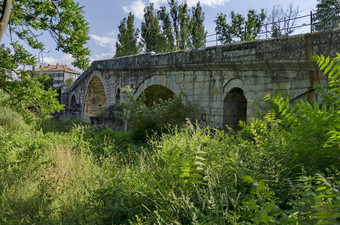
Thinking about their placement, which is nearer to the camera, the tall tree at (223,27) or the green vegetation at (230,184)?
the green vegetation at (230,184)

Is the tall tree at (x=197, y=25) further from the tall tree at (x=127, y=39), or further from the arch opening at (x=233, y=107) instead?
the arch opening at (x=233, y=107)

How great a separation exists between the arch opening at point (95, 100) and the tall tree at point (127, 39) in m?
6.59

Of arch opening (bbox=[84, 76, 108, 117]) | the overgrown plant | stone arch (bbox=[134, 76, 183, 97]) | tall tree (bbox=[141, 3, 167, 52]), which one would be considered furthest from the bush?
tall tree (bbox=[141, 3, 167, 52])

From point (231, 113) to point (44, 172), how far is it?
17.4 feet

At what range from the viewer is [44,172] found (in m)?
4.70

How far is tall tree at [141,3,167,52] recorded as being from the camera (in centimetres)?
2644

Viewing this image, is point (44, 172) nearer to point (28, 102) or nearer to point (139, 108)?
point (28, 102)

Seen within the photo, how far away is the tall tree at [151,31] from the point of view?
26.4 metres

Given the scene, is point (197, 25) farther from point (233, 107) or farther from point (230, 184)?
point (230, 184)

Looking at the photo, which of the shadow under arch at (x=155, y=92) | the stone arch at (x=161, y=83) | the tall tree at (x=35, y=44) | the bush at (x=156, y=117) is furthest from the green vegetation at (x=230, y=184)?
the shadow under arch at (x=155, y=92)

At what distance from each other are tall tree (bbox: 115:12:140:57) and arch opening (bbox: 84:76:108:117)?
6.59 meters

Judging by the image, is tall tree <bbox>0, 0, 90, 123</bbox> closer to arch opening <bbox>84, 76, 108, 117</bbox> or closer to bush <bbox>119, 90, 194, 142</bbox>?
bush <bbox>119, 90, 194, 142</bbox>

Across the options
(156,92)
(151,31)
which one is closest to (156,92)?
(156,92)

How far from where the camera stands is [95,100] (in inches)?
981
